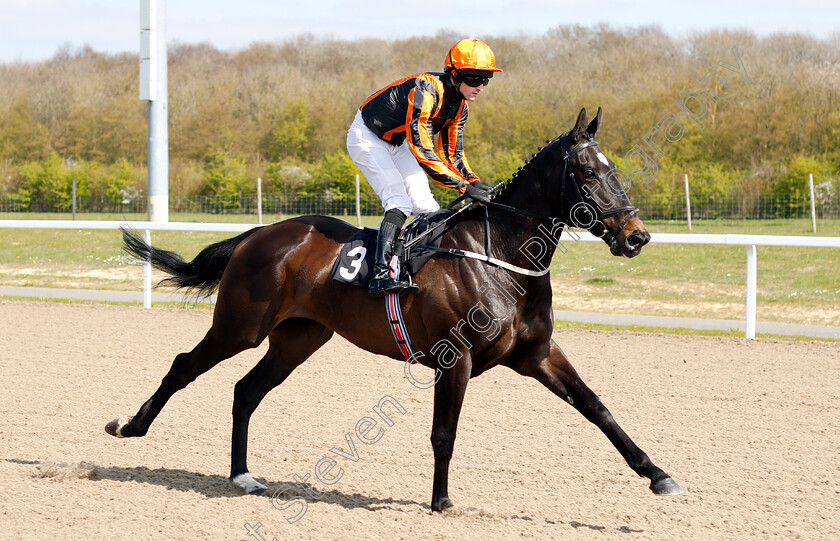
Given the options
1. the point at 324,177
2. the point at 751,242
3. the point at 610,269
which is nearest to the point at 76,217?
the point at 324,177

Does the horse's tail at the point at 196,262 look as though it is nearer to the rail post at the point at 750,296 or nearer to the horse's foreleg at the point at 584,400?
the horse's foreleg at the point at 584,400

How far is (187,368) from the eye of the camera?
446 cm

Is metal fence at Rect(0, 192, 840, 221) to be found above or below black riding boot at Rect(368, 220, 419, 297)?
above

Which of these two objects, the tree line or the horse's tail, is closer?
the horse's tail

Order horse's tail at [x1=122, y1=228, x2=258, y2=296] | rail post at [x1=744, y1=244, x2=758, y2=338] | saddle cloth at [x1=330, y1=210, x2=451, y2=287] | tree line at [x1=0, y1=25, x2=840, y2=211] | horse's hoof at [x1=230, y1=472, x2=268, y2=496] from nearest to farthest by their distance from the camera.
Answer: saddle cloth at [x1=330, y1=210, x2=451, y2=287] < horse's hoof at [x1=230, y1=472, x2=268, y2=496] < horse's tail at [x1=122, y1=228, x2=258, y2=296] < rail post at [x1=744, y1=244, x2=758, y2=338] < tree line at [x1=0, y1=25, x2=840, y2=211]

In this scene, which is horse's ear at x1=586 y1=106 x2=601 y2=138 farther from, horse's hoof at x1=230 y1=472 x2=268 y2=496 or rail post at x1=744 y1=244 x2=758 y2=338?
rail post at x1=744 y1=244 x2=758 y2=338

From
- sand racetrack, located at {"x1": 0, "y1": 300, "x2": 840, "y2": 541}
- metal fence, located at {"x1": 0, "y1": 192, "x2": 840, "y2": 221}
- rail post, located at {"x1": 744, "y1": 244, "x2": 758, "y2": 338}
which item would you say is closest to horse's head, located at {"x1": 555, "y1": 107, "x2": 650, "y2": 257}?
sand racetrack, located at {"x1": 0, "y1": 300, "x2": 840, "y2": 541}

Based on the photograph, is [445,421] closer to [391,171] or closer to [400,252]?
[400,252]

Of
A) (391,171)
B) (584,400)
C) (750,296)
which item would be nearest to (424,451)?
(584,400)

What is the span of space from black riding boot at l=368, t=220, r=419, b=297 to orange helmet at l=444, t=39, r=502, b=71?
828mm

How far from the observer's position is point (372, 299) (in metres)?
4.13

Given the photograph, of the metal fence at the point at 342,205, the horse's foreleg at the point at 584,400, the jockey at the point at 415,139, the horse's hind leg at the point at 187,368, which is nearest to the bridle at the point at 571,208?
the jockey at the point at 415,139

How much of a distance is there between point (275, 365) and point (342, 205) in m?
19.3

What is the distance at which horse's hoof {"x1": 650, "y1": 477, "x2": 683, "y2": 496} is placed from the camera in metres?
3.86
